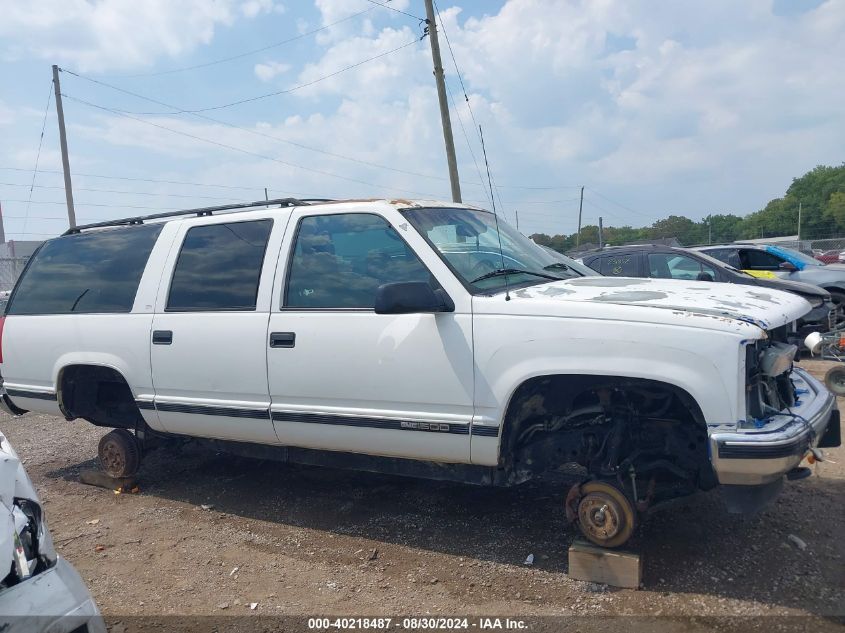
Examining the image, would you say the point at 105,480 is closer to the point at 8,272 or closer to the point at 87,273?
the point at 87,273

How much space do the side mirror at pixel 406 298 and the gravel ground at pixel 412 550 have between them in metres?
1.42

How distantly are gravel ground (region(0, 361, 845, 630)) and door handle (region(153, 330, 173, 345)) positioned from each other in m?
1.22

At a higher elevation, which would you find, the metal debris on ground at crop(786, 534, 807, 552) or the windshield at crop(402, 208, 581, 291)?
the windshield at crop(402, 208, 581, 291)

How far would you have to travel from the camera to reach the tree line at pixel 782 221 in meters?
50.3

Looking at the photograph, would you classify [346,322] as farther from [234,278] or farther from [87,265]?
[87,265]

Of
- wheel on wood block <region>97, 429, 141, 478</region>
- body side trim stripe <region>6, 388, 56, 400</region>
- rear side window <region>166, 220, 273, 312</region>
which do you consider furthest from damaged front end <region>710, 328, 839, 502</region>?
body side trim stripe <region>6, 388, 56, 400</region>

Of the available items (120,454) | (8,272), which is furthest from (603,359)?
(8,272)

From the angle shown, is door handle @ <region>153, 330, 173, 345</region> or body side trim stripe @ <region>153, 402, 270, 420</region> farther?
door handle @ <region>153, 330, 173, 345</region>

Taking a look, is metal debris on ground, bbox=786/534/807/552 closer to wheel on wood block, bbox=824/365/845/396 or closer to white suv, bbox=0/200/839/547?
white suv, bbox=0/200/839/547

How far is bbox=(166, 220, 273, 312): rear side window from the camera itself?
429 centimetres

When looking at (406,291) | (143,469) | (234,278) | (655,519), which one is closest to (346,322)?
(406,291)

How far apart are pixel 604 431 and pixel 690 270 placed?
658 cm

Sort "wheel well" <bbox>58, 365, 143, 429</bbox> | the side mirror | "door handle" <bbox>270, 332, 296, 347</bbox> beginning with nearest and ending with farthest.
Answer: the side mirror
"door handle" <bbox>270, 332, 296, 347</bbox>
"wheel well" <bbox>58, 365, 143, 429</bbox>

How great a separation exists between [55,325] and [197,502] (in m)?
1.69
